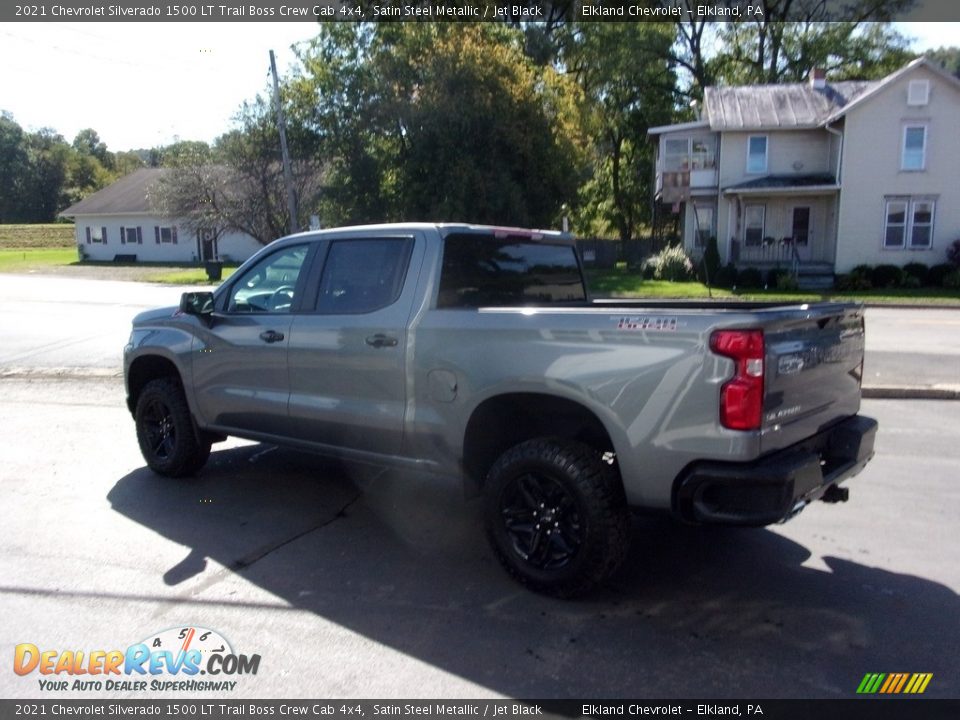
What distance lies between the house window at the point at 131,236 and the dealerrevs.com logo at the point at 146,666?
5305 centimetres

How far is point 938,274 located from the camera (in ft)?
96.7

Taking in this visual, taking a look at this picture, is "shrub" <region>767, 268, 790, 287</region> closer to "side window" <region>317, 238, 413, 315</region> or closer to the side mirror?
the side mirror

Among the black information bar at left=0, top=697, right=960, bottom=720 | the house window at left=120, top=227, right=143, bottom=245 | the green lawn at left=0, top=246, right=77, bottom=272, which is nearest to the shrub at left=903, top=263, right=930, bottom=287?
the black information bar at left=0, top=697, right=960, bottom=720

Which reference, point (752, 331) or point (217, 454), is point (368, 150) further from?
point (752, 331)

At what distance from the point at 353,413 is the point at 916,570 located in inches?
136

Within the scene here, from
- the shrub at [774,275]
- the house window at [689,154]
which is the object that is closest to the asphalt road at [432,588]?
the shrub at [774,275]

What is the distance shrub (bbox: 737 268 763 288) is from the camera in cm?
3077

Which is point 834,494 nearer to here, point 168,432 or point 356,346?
point 356,346

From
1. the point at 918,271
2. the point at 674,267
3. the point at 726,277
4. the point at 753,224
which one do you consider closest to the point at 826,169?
the point at 753,224

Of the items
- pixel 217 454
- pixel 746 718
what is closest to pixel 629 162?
pixel 217 454

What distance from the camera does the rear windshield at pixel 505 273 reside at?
5.19 m

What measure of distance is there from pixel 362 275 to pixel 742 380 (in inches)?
104

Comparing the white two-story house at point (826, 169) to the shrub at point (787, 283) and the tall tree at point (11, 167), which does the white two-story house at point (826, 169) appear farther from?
the tall tree at point (11, 167)

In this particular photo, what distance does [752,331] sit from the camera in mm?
3785
